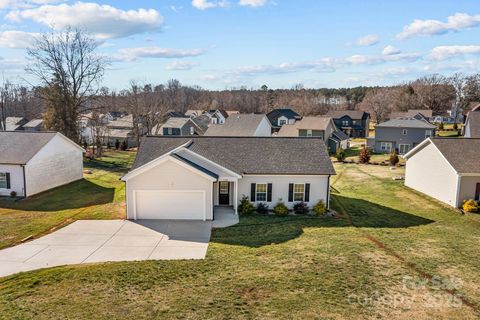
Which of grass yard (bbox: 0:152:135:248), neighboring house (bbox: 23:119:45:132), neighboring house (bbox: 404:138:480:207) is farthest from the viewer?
neighboring house (bbox: 23:119:45:132)

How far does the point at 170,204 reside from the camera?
70.3 ft

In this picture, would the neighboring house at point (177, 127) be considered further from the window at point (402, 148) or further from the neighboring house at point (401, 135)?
the window at point (402, 148)

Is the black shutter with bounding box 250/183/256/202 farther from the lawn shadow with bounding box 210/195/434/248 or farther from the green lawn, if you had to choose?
the green lawn

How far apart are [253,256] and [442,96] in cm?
8659

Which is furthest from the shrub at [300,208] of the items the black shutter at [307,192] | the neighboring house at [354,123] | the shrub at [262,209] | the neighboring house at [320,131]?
the neighboring house at [354,123]

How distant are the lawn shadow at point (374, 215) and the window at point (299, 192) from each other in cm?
291

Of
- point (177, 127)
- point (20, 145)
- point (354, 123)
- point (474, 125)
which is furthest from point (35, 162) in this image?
point (354, 123)

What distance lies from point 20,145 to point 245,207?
19.4m

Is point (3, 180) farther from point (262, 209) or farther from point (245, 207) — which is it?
point (262, 209)

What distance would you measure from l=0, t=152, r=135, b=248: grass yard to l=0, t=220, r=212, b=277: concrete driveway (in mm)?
1368

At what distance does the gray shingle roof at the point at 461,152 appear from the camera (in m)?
25.2

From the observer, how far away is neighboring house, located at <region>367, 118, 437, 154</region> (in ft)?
164

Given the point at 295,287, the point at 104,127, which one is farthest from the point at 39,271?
the point at 104,127

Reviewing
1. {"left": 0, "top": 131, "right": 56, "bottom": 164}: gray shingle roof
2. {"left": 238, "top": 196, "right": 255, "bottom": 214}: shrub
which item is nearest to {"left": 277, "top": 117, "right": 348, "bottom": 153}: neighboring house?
{"left": 238, "top": 196, "right": 255, "bottom": 214}: shrub
